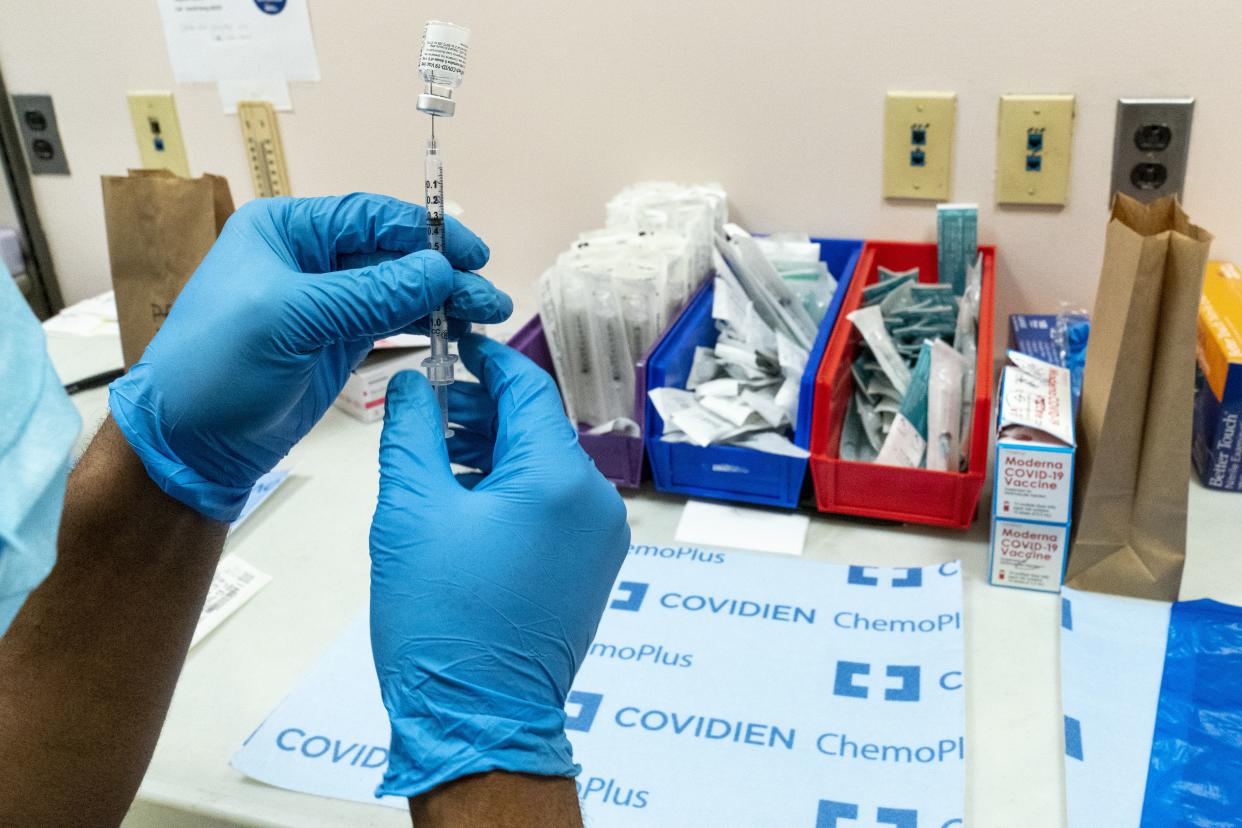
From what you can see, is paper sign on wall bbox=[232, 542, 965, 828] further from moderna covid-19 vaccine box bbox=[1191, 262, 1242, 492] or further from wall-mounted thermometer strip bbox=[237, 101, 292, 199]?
wall-mounted thermometer strip bbox=[237, 101, 292, 199]

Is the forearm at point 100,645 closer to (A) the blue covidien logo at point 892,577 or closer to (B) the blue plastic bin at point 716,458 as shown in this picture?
(B) the blue plastic bin at point 716,458

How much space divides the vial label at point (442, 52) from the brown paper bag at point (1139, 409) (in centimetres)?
56

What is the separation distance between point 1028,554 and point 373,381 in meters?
0.85

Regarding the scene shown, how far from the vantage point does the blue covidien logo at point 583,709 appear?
78cm

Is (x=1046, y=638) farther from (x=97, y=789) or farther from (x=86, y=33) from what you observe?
(x=86, y=33)

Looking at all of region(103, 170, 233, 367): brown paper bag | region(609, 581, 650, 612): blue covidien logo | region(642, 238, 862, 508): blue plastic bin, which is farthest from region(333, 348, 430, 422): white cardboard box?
region(609, 581, 650, 612): blue covidien logo

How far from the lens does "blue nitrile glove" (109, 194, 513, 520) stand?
26.6 inches

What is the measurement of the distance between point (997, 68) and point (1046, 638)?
70 cm

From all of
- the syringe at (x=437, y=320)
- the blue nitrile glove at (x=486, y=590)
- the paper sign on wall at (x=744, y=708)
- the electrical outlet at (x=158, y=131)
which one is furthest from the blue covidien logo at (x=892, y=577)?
the electrical outlet at (x=158, y=131)

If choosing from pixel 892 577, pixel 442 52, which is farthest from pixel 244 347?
pixel 892 577

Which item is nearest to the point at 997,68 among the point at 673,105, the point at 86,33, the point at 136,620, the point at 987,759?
the point at 673,105

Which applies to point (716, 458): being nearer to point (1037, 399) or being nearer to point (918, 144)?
point (1037, 399)

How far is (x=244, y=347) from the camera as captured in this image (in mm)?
672

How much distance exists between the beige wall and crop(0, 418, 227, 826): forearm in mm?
831
